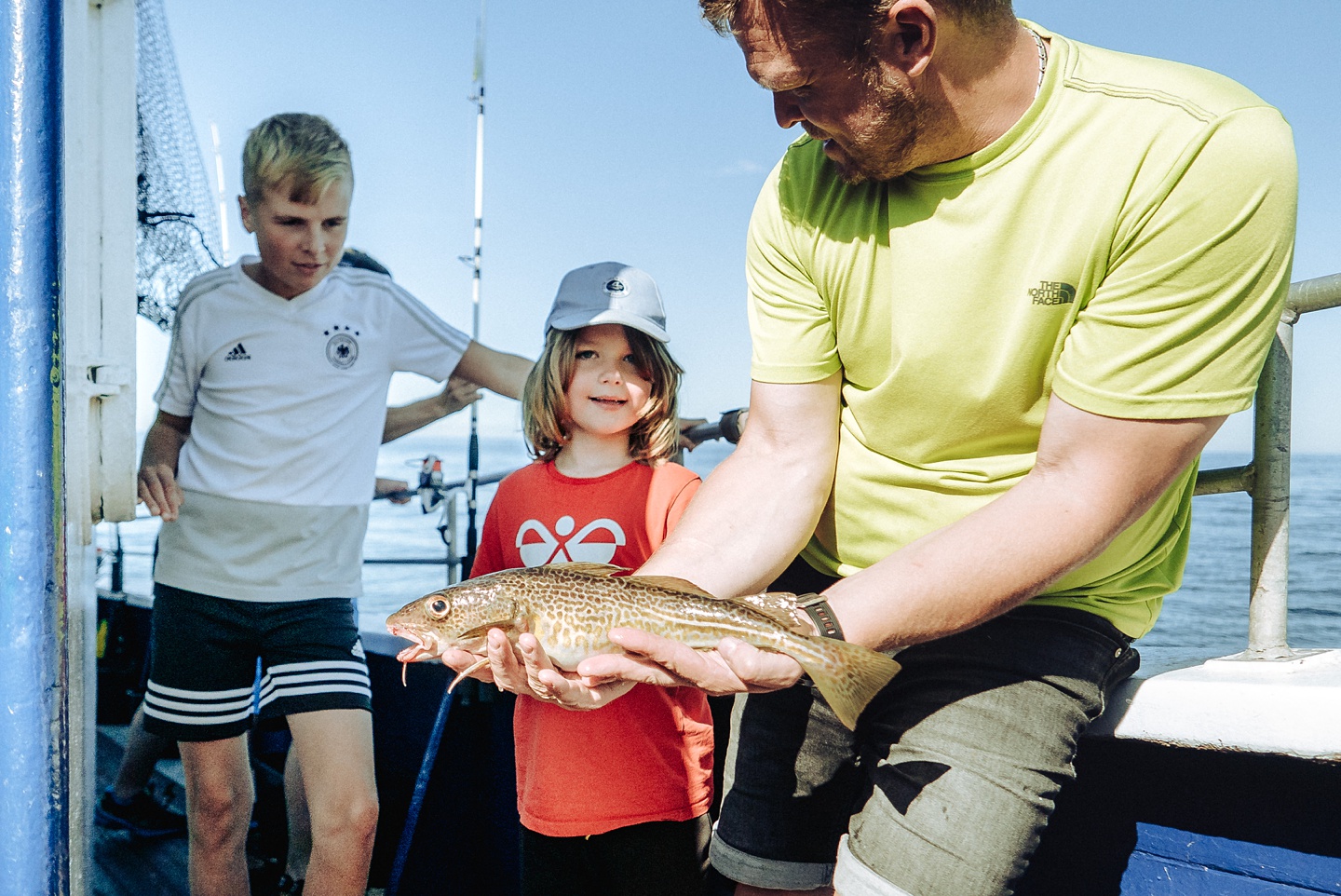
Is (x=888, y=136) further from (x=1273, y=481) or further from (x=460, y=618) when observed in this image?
(x=460, y=618)

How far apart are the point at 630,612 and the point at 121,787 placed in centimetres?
363

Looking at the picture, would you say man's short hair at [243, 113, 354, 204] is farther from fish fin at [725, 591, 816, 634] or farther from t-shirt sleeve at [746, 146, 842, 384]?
fish fin at [725, 591, 816, 634]

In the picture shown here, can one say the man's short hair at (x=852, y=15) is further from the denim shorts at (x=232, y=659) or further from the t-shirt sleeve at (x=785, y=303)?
the denim shorts at (x=232, y=659)

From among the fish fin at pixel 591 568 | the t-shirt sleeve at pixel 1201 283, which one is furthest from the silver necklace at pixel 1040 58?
the fish fin at pixel 591 568

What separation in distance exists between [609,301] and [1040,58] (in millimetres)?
1374

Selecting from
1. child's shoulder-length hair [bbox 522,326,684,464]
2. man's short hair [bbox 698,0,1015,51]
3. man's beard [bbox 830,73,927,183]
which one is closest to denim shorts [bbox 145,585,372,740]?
child's shoulder-length hair [bbox 522,326,684,464]

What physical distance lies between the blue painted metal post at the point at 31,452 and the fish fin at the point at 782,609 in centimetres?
113

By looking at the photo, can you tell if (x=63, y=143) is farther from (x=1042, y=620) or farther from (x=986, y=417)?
(x=1042, y=620)

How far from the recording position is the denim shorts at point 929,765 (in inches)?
63.6

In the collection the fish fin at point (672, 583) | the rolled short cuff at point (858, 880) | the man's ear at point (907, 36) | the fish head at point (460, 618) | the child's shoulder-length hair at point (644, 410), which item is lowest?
the rolled short cuff at point (858, 880)

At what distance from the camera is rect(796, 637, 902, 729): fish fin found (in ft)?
5.52

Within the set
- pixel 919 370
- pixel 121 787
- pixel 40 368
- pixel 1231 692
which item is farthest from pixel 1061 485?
pixel 121 787

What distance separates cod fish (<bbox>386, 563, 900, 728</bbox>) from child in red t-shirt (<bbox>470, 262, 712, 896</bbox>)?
0.44 meters

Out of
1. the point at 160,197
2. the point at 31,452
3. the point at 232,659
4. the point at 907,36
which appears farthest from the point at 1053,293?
the point at 160,197
